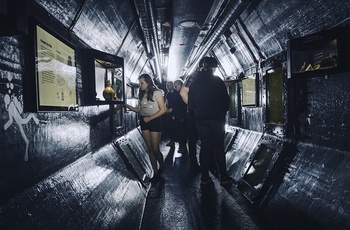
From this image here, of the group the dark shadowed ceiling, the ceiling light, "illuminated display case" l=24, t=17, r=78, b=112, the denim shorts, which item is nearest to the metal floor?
the denim shorts

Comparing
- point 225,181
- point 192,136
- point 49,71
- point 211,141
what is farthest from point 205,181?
point 49,71

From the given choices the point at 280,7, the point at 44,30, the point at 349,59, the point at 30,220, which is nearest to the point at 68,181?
the point at 30,220

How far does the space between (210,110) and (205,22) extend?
2284mm

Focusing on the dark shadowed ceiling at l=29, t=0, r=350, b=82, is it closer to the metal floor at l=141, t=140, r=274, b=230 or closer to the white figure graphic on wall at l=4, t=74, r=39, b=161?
the white figure graphic on wall at l=4, t=74, r=39, b=161

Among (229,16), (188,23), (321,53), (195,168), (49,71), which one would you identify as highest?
(188,23)

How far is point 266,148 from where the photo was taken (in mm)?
4156

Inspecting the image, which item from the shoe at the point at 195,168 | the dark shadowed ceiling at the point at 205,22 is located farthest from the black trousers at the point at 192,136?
the dark shadowed ceiling at the point at 205,22

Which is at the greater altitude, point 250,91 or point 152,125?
point 250,91

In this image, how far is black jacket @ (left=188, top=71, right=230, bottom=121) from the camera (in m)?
4.16

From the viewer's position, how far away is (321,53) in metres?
3.01

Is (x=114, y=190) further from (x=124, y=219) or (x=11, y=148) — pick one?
(x=11, y=148)

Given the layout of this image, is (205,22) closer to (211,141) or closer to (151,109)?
(151,109)

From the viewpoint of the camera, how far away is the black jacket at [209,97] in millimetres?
4160

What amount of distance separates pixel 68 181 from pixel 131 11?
3.06 m
